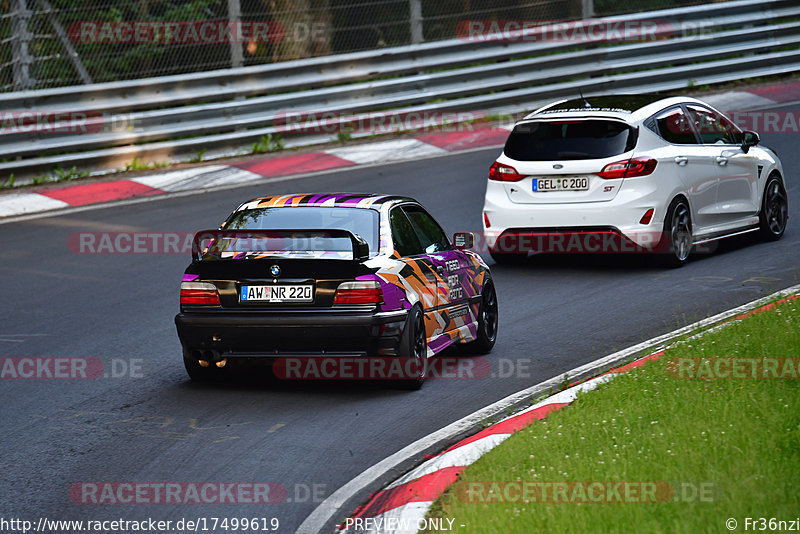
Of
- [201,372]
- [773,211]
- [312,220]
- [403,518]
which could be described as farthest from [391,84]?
[403,518]

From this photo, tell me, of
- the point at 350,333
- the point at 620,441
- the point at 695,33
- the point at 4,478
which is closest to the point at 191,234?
the point at 350,333

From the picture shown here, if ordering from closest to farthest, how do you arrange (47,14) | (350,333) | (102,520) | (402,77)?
(102,520) → (350,333) → (47,14) → (402,77)

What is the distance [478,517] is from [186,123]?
550 inches

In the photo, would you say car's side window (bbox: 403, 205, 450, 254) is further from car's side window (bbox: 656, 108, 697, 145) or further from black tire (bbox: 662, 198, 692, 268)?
car's side window (bbox: 656, 108, 697, 145)

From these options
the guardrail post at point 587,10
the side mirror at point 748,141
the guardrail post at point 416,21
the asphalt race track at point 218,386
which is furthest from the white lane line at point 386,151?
the side mirror at point 748,141

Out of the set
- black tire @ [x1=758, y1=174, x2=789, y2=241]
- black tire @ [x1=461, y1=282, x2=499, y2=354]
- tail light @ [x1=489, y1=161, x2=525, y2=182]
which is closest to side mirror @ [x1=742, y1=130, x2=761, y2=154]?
black tire @ [x1=758, y1=174, x2=789, y2=241]

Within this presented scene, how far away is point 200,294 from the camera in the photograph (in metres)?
7.79

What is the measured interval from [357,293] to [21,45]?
11.0 meters

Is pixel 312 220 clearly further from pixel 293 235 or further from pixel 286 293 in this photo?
pixel 286 293

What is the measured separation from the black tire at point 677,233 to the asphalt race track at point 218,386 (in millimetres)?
200

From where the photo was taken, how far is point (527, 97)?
67.3 feet

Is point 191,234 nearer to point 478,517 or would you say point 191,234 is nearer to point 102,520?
point 102,520

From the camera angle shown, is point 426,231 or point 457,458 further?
point 426,231

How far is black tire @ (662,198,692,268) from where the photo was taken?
11805mm
